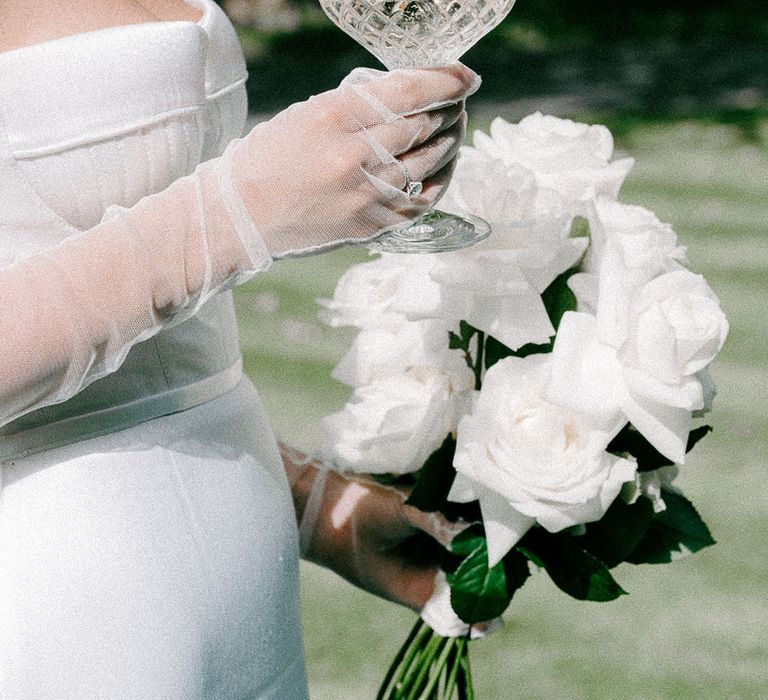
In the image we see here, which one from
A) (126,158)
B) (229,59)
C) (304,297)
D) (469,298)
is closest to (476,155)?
(469,298)

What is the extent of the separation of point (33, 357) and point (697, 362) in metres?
0.76

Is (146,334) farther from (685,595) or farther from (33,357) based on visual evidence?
(685,595)

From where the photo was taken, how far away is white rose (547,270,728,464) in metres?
1.37

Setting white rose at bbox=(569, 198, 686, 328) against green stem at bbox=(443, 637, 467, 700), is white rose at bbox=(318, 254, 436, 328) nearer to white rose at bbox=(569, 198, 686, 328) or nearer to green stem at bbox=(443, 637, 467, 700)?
white rose at bbox=(569, 198, 686, 328)

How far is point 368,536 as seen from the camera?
1.73 meters

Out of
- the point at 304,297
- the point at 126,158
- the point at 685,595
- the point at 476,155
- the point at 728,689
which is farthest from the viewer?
the point at 304,297

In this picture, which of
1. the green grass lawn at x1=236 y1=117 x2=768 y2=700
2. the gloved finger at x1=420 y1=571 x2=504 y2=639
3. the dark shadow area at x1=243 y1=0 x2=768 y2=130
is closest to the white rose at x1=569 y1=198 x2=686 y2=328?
the gloved finger at x1=420 y1=571 x2=504 y2=639

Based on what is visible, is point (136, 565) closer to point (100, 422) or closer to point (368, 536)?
point (100, 422)

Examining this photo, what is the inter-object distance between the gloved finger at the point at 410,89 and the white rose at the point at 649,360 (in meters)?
0.36

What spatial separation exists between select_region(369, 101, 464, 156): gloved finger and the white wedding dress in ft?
0.89

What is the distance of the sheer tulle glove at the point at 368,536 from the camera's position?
1680mm

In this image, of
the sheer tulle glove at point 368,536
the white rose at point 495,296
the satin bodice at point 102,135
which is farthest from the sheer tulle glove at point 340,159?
the sheer tulle glove at point 368,536

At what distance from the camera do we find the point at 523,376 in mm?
1453

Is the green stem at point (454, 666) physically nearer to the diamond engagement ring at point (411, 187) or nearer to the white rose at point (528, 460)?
the white rose at point (528, 460)
